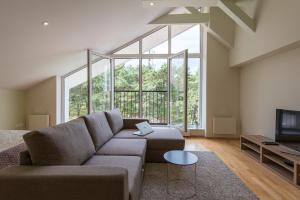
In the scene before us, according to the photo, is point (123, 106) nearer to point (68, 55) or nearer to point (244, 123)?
point (68, 55)

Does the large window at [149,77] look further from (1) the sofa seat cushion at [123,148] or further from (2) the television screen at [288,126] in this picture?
(1) the sofa seat cushion at [123,148]

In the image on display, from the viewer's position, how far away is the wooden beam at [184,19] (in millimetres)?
4895

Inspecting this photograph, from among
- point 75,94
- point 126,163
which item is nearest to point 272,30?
point 126,163

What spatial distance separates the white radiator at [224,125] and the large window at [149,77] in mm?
570

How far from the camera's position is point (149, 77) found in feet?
19.5

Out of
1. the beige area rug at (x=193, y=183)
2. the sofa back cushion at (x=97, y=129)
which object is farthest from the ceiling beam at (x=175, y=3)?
the beige area rug at (x=193, y=183)

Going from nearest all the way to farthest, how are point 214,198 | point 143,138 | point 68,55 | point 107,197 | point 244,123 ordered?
point 107,197 → point 214,198 → point 143,138 → point 68,55 → point 244,123

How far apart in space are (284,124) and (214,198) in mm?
1739

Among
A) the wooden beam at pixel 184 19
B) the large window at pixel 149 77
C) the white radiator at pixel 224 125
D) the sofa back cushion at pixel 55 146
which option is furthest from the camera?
the large window at pixel 149 77

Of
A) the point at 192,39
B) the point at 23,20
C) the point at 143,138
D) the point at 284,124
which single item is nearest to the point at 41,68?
the point at 23,20

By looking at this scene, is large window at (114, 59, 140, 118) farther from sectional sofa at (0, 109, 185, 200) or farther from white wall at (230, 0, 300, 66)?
sectional sofa at (0, 109, 185, 200)

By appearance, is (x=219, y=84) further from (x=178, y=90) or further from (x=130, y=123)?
(x=130, y=123)

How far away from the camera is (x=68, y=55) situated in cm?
462

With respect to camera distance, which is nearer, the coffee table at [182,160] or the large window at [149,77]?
the coffee table at [182,160]
